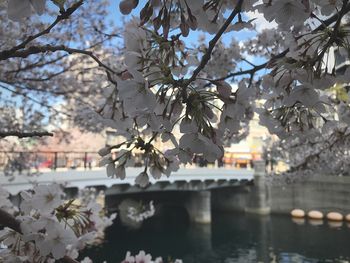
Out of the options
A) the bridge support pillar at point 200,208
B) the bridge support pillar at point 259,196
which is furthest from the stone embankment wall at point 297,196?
the bridge support pillar at point 200,208

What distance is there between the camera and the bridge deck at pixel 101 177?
1453cm

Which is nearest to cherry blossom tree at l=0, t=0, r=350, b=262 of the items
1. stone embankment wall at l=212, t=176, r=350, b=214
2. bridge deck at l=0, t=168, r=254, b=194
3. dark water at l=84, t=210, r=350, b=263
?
bridge deck at l=0, t=168, r=254, b=194

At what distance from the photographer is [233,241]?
928 inches

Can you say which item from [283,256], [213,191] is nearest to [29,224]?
[283,256]

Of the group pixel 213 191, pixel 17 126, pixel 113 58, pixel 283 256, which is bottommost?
pixel 283 256

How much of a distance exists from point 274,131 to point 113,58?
10.2m

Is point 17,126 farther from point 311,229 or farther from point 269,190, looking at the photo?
point 269,190

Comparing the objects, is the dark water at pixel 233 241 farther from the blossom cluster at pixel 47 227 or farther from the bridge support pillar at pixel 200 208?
the blossom cluster at pixel 47 227

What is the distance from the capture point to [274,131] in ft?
7.47

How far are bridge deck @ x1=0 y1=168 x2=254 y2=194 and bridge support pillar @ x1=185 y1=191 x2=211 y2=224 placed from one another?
1992 millimetres

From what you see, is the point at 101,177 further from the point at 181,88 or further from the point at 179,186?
the point at 181,88

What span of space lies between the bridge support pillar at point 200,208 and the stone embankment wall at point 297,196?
514cm

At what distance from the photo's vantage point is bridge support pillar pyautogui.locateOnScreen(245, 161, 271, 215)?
34.3 metres

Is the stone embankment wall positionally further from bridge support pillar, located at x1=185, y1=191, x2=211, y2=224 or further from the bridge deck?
bridge support pillar, located at x1=185, y1=191, x2=211, y2=224
